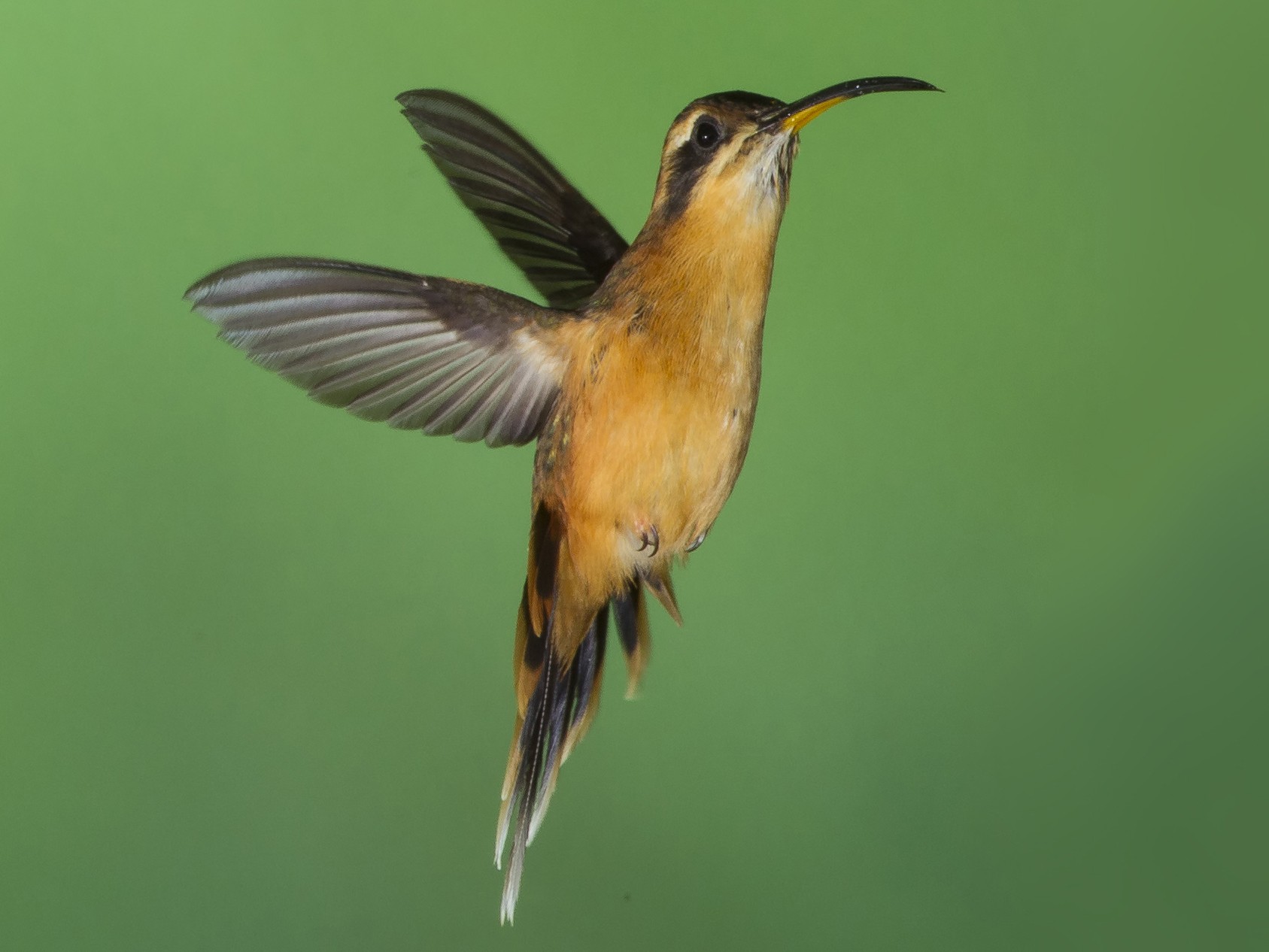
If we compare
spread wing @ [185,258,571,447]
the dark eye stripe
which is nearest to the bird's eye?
the dark eye stripe

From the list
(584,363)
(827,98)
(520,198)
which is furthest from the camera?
(520,198)

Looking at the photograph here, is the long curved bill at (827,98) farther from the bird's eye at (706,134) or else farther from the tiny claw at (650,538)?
the tiny claw at (650,538)

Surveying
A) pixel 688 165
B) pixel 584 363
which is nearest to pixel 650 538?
pixel 584 363

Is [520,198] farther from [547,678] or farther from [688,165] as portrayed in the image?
[547,678]

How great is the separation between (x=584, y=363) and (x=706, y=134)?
0.15m

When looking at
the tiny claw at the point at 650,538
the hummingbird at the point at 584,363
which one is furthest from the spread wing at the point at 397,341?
the tiny claw at the point at 650,538

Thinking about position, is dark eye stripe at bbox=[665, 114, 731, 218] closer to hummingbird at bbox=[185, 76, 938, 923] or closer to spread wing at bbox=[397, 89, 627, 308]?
hummingbird at bbox=[185, 76, 938, 923]

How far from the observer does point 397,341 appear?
79 cm

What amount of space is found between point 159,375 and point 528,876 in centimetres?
62

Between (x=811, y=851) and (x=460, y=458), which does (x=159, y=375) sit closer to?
(x=460, y=458)

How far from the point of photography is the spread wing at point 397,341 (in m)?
0.73

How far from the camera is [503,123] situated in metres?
0.89

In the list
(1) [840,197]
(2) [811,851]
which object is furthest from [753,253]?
(2) [811,851]

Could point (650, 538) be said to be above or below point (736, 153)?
below
